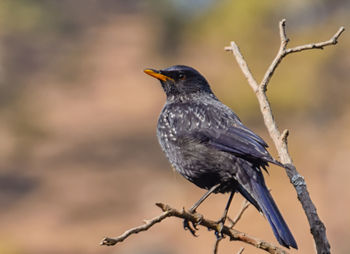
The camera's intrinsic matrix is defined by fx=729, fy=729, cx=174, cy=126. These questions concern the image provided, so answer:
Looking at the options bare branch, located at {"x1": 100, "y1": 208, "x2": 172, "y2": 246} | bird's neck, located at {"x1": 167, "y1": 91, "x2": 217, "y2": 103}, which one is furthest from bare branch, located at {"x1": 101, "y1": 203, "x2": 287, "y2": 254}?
bird's neck, located at {"x1": 167, "y1": 91, "x2": 217, "y2": 103}

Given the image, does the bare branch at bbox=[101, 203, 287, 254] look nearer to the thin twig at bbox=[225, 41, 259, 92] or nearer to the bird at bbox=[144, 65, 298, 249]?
the bird at bbox=[144, 65, 298, 249]

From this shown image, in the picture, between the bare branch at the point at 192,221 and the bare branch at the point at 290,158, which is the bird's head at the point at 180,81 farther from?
the bare branch at the point at 192,221

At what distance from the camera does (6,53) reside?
40344 millimetres

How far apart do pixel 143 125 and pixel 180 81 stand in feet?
95.3

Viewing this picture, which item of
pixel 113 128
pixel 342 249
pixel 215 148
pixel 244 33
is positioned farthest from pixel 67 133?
pixel 215 148

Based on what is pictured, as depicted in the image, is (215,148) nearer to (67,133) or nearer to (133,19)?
(67,133)

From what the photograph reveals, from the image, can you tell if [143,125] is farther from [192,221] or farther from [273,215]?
[192,221]

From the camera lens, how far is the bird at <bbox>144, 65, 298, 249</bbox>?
167 inches

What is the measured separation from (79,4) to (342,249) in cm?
4356

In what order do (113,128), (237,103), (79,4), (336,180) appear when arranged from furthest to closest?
(79,4)
(113,128)
(237,103)
(336,180)

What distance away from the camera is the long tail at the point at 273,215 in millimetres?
3707

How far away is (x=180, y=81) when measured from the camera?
515cm

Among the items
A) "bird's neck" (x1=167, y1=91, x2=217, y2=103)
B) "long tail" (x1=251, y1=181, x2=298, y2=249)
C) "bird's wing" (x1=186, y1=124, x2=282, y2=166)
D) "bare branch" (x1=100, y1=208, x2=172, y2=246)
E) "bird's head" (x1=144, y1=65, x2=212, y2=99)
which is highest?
"bird's head" (x1=144, y1=65, x2=212, y2=99)

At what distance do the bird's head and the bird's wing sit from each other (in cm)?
59
